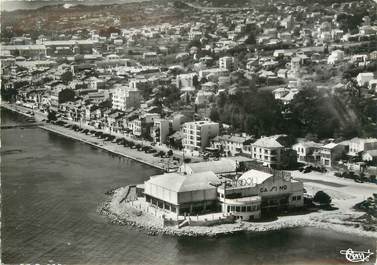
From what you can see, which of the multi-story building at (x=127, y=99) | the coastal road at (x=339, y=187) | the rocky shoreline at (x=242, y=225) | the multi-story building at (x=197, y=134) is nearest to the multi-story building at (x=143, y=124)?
the multi-story building at (x=197, y=134)

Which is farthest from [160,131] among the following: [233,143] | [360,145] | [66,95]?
[66,95]

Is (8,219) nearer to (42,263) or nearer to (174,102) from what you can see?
(42,263)

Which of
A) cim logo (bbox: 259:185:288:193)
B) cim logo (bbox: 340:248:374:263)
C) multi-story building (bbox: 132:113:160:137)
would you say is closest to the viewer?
cim logo (bbox: 340:248:374:263)

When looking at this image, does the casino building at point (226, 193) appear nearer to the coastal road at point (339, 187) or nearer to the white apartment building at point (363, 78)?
the coastal road at point (339, 187)

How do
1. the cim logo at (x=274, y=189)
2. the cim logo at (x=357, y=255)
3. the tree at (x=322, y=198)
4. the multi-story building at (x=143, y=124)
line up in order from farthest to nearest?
the multi-story building at (x=143, y=124)
the tree at (x=322, y=198)
the cim logo at (x=274, y=189)
the cim logo at (x=357, y=255)

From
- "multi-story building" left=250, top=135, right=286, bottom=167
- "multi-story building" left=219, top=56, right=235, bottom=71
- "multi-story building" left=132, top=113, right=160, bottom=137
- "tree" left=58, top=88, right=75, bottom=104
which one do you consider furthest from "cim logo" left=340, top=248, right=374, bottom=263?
"tree" left=58, top=88, right=75, bottom=104

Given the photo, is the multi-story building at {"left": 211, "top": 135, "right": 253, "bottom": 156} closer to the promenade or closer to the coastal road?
the promenade

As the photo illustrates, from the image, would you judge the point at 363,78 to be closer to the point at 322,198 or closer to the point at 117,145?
the point at 117,145
